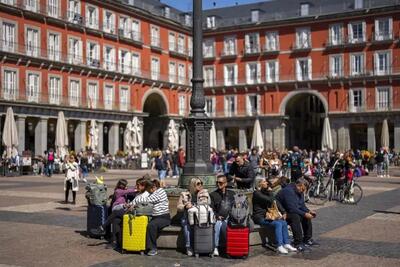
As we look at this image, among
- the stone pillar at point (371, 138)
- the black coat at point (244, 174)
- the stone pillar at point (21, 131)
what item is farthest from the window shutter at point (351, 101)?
the black coat at point (244, 174)

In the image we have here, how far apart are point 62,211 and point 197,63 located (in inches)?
243

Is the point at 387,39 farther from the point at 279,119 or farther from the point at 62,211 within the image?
the point at 62,211

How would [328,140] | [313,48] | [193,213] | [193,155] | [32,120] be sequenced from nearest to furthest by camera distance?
[193,213]
[193,155]
[328,140]
[32,120]
[313,48]

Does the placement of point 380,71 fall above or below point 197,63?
above

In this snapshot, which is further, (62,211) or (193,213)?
(62,211)

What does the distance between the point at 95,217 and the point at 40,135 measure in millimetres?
33250

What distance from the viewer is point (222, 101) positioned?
63781mm

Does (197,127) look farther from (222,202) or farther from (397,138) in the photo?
(397,138)

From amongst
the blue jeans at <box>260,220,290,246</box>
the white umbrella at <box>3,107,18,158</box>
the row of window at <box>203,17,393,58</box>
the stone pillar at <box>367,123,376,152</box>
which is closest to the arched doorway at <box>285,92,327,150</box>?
the row of window at <box>203,17,393,58</box>

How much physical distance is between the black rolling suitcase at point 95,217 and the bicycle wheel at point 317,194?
867 cm

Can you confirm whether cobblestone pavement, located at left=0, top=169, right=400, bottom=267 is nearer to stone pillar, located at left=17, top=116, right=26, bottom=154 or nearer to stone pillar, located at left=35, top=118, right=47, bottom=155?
stone pillar, located at left=17, top=116, right=26, bottom=154

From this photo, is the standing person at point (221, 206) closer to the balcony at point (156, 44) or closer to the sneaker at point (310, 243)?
the sneaker at point (310, 243)

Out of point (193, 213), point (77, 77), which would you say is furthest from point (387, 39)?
point (193, 213)

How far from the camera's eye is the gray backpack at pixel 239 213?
31.6 ft
